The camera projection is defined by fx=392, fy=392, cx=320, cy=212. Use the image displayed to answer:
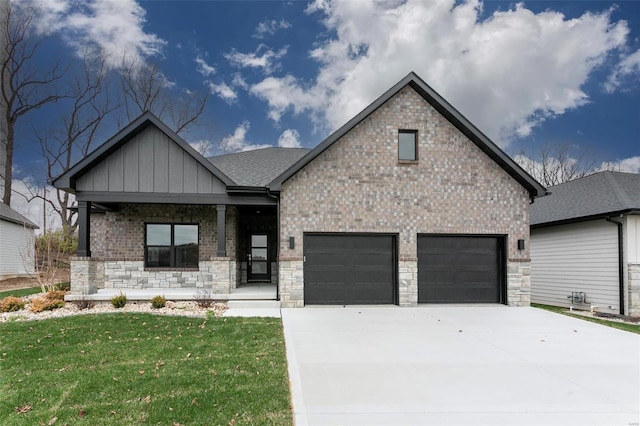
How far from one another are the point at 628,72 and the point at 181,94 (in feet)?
86.2

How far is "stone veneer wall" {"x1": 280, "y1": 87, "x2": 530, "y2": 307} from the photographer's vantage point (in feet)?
36.9

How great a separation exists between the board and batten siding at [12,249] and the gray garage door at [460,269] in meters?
20.6

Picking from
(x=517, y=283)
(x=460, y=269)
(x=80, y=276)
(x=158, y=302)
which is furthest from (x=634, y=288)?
(x=80, y=276)

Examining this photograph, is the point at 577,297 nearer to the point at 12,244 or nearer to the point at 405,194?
the point at 405,194

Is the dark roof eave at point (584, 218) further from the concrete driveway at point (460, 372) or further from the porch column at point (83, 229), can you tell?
the porch column at point (83, 229)

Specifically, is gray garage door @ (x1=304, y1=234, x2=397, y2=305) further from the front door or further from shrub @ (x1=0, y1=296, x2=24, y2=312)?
shrub @ (x1=0, y1=296, x2=24, y2=312)

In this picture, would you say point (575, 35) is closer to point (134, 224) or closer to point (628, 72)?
point (628, 72)

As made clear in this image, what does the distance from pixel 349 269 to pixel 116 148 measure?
7.69 meters

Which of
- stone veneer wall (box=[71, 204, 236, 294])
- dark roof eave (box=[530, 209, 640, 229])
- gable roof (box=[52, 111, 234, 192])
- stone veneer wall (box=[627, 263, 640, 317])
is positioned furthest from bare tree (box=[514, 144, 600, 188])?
gable roof (box=[52, 111, 234, 192])

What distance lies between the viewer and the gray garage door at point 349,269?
1138 cm

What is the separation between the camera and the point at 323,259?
37.4 feet

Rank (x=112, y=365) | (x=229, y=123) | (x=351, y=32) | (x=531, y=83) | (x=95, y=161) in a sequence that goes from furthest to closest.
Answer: (x=229, y=123) → (x=531, y=83) → (x=351, y=32) → (x=95, y=161) → (x=112, y=365)

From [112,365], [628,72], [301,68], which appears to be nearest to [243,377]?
[112,365]

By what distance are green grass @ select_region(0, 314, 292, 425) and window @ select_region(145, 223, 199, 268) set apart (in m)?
4.89
